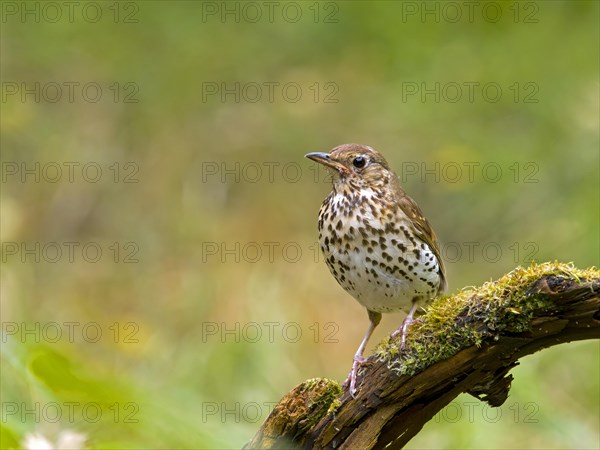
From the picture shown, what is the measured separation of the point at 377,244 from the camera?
438 centimetres

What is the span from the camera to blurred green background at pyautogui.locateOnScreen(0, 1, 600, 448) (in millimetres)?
6973

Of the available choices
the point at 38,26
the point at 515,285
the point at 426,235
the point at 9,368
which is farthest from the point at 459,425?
the point at 38,26

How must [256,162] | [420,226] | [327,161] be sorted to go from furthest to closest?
[256,162], [327,161], [420,226]

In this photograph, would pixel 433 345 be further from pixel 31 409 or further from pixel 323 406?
pixel 31 409

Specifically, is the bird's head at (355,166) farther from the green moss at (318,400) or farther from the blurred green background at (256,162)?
the blurred green background at (256,162)

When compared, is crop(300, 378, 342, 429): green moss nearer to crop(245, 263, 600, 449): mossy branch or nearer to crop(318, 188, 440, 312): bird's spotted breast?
crop(245, 263, 600, 449): mossy branch

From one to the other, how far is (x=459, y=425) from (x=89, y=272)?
4355 mm

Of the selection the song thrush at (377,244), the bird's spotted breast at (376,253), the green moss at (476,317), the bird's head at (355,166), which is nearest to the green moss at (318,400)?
the green moss at (476,317)

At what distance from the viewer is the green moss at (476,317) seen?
10.5 ft

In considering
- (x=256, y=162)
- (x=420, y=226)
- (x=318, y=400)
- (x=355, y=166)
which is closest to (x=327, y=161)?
(x=355, y=166)

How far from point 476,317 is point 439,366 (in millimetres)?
248

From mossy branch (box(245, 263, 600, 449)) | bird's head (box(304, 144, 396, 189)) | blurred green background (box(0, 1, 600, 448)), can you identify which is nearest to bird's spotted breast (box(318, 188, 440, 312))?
bird's head (box(304, 144, 396, 189))

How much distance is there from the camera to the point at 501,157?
26.1ft

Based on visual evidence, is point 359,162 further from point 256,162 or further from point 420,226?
point 256,162
